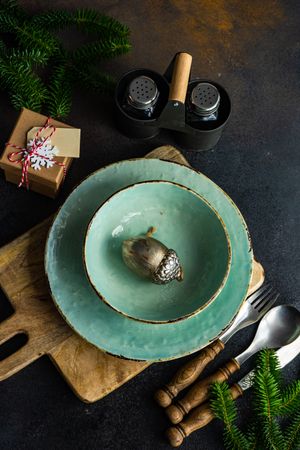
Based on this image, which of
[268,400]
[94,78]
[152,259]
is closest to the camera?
[152,259]

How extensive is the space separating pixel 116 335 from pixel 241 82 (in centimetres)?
63

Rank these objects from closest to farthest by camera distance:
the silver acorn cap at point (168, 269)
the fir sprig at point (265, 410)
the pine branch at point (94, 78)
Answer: the silver acorn cap at point (168, 269) → the fir sprig at point (265, 410) → the pine branch at point (94, 78)

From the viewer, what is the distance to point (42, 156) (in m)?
1.02

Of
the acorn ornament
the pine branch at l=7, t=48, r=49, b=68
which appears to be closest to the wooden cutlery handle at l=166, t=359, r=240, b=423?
the acorn ornament

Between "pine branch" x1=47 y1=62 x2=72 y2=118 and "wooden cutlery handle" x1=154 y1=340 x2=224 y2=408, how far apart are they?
20.5 inches

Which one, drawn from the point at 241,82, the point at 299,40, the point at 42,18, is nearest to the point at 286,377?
the point at 241,82

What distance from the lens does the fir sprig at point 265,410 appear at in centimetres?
102

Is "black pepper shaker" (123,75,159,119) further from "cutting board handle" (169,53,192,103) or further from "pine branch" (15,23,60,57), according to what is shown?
"pine branch" (15,23,60,57)

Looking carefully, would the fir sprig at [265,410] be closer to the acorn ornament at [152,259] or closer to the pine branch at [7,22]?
the acorn ornament at [152,259]

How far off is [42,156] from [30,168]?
0.03m

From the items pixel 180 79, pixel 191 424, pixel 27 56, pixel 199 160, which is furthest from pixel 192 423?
pixel 27 56

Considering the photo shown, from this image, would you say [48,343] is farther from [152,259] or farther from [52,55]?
[52,55]

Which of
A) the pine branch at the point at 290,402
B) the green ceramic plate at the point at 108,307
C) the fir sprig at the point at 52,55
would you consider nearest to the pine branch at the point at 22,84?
the fir sprig at the point at 52,55

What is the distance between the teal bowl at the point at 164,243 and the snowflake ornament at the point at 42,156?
0.53 ft
